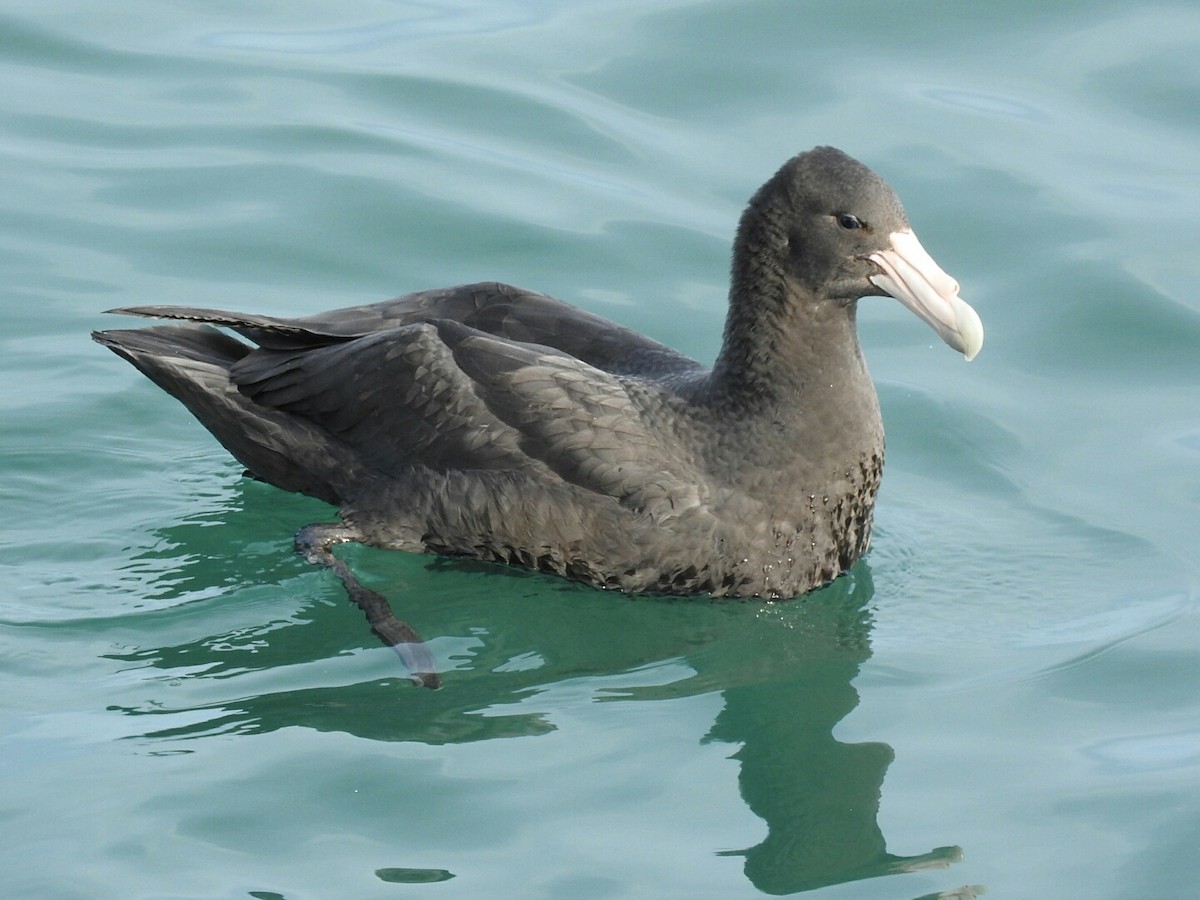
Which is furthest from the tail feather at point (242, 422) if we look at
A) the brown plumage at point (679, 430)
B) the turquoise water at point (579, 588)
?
the turquoise water at point (579, 588)

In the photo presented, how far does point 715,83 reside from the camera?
34.9 ft

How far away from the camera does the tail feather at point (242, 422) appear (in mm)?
7086

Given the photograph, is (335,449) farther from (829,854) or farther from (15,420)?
(829,854)

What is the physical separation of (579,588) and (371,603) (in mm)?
706

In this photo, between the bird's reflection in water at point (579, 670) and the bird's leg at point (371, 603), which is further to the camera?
the bird's leg at point (371, 603)

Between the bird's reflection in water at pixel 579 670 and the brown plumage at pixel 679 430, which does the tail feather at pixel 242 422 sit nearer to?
the brown plumage at pixel 679 430

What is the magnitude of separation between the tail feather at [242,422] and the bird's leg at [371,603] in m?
0.23

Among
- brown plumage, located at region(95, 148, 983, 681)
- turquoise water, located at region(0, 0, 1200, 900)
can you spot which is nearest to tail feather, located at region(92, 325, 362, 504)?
brown plumage, located at region(95, 148, 983, 681)

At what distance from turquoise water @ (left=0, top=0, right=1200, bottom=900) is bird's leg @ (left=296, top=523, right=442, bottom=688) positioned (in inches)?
3.0

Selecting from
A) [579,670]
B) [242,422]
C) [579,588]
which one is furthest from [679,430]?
[242,422]

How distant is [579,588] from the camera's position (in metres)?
6.72

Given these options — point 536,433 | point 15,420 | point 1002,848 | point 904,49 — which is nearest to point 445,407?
point 536,433

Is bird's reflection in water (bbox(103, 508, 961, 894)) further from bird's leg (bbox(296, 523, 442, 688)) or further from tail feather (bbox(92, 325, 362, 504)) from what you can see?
tail feather (bbox(92, 325, 362, 504))

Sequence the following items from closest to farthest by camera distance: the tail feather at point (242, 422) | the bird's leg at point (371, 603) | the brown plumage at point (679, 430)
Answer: the bird's leg at point (371, 603)
the brown plumage at point (679, 430)
the tail feather at point (242, 422)
